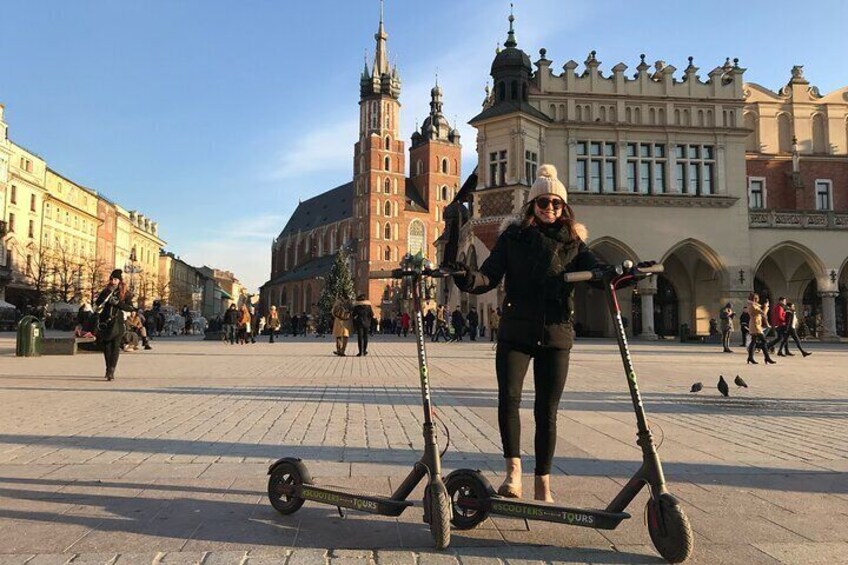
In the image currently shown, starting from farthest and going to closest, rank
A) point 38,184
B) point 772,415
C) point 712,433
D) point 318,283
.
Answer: point 318,283 < point 38,184 < point 772,415 < point 712,433

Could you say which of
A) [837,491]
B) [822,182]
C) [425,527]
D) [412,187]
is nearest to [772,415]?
[837,491]

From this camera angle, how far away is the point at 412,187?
363 ft

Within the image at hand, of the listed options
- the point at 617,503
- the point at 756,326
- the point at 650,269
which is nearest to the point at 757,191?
the point at 756,326

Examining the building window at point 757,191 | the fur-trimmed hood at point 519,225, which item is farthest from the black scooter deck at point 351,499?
the building window at point 757,191

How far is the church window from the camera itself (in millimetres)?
104438

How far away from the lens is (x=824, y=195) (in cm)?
3759

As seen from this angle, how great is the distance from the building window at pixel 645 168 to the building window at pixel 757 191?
7727 millimetres

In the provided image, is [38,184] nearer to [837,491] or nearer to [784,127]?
[784,127]

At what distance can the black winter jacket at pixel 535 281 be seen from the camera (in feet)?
11.4

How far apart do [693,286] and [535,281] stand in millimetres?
36077

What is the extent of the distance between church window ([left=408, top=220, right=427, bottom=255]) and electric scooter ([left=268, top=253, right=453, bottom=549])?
100 meters

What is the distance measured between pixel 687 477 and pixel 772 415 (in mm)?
3842

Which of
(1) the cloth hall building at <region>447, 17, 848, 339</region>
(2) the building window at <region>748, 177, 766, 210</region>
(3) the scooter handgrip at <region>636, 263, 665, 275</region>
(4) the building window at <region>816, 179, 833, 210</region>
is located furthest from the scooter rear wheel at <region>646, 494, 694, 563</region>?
(4) the building window at <region>816, 179, 833, 210</region>

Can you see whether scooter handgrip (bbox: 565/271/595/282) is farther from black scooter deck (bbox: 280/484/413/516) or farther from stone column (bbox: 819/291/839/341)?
stone column (bbox: 819/291/839/341)
